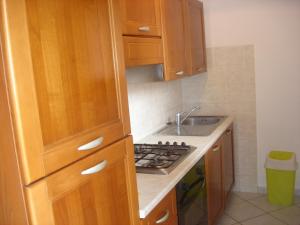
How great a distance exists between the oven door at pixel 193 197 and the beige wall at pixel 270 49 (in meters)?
1.42

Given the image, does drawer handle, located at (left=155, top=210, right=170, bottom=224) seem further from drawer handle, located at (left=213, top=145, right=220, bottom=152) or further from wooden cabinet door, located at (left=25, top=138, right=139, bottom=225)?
drawer handle, located at (left=213, top=145, right=220, bottom=152)

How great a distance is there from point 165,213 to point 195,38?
6.07 ft

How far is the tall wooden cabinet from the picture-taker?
79 cm

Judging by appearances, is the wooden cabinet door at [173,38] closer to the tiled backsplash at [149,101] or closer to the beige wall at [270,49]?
the tiled backsplash at [149,101]

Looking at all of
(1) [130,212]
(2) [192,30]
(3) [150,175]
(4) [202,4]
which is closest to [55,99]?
(1) [130,212]

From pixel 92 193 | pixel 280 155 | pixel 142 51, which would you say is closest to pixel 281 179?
pixel 280 155

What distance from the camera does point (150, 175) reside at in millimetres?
1818

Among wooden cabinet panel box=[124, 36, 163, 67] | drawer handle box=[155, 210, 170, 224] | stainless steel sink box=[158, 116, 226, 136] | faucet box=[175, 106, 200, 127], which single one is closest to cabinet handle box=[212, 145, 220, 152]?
stainless steel sink box=[158, 116, 226, 136]

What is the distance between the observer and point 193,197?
80.0 inches

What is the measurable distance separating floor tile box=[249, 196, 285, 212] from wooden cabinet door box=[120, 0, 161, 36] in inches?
81.9

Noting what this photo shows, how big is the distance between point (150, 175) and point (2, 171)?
1076 mm

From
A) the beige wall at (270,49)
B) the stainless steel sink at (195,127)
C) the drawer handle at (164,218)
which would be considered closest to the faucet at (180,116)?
the stainless steel sink at (195,127)

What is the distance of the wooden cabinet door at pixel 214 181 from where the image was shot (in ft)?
7.80

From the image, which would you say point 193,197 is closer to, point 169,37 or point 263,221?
point 169,37
